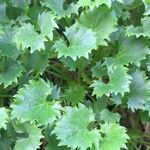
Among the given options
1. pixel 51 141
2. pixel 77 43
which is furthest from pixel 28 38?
pixel 51 141

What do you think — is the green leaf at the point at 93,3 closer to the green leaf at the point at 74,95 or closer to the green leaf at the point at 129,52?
the green leaf at the point at 129,52

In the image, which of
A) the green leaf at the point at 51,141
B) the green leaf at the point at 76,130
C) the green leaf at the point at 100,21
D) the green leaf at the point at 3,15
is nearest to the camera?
the green leaf at the point at 76,130

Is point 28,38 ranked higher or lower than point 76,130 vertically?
higher

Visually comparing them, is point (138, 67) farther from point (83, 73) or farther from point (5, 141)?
point (5, 141)

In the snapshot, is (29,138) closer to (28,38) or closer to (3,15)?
(28,38)

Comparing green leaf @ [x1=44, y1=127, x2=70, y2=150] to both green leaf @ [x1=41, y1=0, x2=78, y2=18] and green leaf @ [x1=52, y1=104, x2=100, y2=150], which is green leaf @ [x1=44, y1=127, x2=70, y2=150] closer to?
green leaf @ [x1=52, y1=104, x2=100, y2=150]

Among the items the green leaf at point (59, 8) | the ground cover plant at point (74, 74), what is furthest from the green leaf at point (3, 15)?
Answer: the green leaf at point (59, 8)

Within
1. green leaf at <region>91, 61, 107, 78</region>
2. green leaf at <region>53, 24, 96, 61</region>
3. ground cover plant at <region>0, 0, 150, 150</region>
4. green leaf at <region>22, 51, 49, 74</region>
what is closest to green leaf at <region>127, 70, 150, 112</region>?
ground cover plant at <region>0, 0, 150, 150</region>
